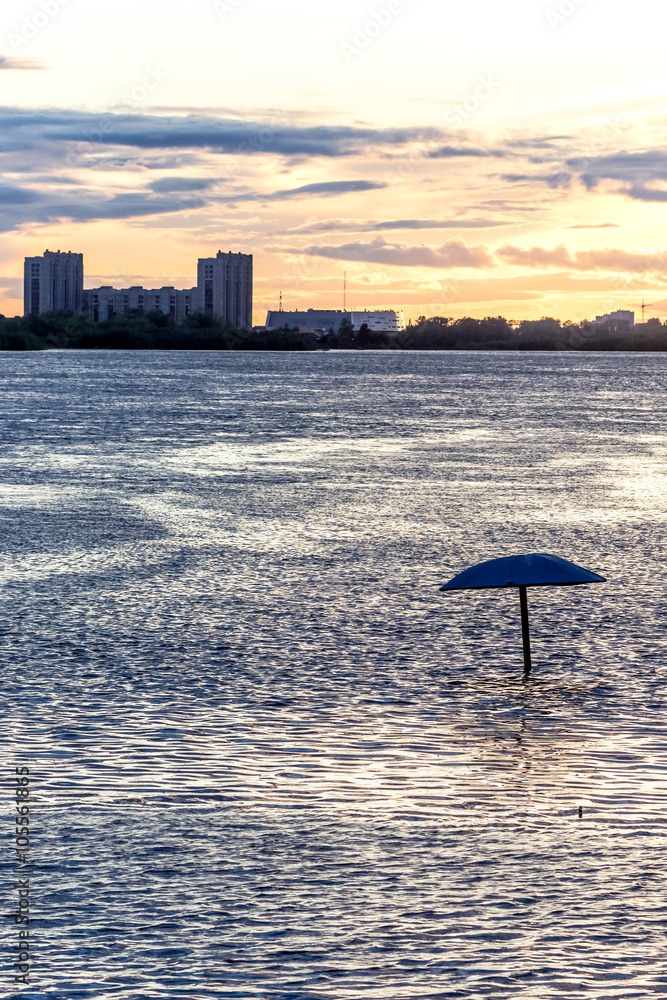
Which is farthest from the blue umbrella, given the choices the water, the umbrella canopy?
the water

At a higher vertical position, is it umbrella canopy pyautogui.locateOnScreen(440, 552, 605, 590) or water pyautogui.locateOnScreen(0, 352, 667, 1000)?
umbrella canopy pyautogui.locateOnScreen(440, 552, 605, 590)

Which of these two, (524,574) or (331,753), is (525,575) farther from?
(331,753)

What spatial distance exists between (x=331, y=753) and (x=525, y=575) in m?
3.75

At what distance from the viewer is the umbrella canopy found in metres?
13.8

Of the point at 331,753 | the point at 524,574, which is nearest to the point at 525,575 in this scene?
the point at 524,574

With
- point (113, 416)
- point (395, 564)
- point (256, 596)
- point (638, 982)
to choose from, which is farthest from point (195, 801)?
point (113, 416)

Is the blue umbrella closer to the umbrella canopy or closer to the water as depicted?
the umbrella canopy

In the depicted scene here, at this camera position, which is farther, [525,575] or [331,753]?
[525,575]

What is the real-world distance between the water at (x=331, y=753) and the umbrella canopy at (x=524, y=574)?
102 centimetres

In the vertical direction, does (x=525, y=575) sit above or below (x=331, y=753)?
above

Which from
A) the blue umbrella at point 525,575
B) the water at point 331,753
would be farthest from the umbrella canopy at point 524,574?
the water at point 331,753

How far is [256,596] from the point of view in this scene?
1842cm

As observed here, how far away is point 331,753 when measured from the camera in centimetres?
1105

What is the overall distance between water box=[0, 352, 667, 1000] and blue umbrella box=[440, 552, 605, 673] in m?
1.00
